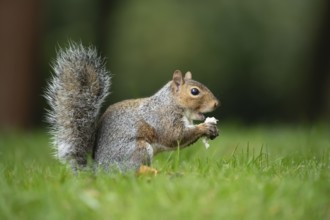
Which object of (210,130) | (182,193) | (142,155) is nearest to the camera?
(182,193)

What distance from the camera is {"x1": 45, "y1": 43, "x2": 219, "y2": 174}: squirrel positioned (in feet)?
A: 12.2

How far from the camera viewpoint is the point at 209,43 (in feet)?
49.1

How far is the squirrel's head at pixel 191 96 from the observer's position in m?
4.01

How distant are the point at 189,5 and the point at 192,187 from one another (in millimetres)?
12335

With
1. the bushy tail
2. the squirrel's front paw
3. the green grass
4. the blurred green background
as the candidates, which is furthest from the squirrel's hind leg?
the blurred green background

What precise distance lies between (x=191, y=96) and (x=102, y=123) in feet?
1.85

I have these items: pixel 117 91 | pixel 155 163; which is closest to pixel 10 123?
pixel 117 91

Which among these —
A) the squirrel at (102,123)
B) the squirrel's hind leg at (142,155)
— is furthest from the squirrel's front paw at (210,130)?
the squirrel's hind leg at (142,155)

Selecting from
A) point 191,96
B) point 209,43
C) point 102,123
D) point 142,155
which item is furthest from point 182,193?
point 209,43

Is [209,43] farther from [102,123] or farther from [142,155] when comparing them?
[142,155]

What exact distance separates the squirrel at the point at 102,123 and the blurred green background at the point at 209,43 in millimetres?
A: 8694

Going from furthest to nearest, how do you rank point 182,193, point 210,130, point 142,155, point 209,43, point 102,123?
point 209,43 < point 210,130 < point 102,123 < point 142,155 < point 182,193

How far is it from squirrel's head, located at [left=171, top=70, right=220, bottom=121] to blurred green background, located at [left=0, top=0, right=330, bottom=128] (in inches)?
339

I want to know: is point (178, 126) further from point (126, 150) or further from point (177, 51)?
point (177, 51)
